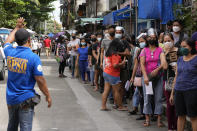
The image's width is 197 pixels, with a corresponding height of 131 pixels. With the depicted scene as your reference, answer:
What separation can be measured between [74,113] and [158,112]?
2265mm

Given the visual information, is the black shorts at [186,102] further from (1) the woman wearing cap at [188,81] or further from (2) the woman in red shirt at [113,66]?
(2) the woman in red shirt at [113,66]

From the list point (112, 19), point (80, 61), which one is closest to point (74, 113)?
point (80, 61)

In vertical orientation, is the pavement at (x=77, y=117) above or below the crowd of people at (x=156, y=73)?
below

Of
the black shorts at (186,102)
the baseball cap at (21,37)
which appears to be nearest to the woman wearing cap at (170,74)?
the black shorts at (186,102)

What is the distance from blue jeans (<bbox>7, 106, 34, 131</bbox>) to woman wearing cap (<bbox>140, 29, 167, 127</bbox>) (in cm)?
339

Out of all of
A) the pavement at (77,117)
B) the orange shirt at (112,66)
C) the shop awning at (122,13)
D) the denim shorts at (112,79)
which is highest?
the shop awning at (122,13)

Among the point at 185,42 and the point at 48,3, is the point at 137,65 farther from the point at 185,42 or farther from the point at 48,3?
the point at 48,3

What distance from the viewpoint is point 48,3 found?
209 feet

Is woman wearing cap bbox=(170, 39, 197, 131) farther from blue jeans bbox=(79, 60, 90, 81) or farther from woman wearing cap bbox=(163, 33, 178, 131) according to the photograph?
blue jeans bbox=(79, 60, 90, 81)

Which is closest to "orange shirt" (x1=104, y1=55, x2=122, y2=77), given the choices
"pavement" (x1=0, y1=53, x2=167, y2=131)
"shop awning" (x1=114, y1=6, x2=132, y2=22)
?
"pavement" (x1=0, y1=53, x2=167, y2=131)

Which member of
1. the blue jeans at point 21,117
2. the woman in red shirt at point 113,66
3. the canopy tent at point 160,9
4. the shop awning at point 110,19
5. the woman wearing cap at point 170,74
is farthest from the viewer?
the shop awning at point 110,19

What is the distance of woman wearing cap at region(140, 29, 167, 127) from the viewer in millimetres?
8297

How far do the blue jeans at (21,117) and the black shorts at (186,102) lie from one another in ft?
8.13

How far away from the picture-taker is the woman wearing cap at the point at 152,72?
8.30 meters
